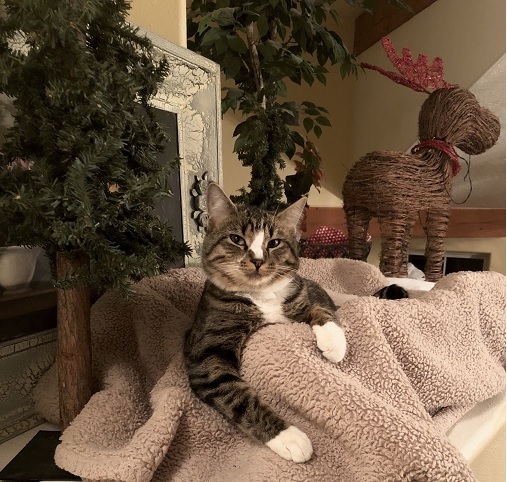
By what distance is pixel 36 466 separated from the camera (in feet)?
1.88

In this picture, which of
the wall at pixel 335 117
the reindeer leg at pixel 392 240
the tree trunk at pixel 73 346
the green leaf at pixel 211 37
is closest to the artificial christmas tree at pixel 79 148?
the tree trunk at pixel 73 346

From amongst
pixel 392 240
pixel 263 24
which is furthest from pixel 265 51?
pixel 392 240

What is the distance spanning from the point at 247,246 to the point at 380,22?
1.84 meters

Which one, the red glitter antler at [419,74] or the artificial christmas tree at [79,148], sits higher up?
the red glitter antler at [419,74]

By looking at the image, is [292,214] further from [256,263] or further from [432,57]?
[432,57]

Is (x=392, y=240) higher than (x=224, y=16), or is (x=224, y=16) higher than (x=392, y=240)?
(x=224, y=16)

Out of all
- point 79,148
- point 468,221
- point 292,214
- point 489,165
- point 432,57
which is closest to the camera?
point 79,148

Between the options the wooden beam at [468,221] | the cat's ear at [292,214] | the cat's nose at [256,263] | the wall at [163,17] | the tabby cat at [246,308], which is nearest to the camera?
the tabby cat at [246,308]

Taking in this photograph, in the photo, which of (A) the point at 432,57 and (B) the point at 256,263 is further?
(A) the point at 432,57

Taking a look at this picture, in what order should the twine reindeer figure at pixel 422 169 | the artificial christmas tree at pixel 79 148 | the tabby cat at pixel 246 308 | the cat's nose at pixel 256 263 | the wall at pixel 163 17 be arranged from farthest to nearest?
the twine reindeer figure at pixel 422 169 → the wall at pixel 163 17 → the cat's nose at pixel 256 263 → the tabby cat at pixel 246 308 → the artificial christmas tree at pixel 79 148

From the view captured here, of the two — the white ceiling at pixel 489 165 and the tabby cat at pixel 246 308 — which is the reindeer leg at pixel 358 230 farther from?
the white ceiling at pixel 489 165

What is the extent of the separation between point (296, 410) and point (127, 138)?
1.42 ft

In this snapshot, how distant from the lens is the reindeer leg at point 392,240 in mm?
1222

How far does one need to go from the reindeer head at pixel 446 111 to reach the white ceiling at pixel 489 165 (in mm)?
557
